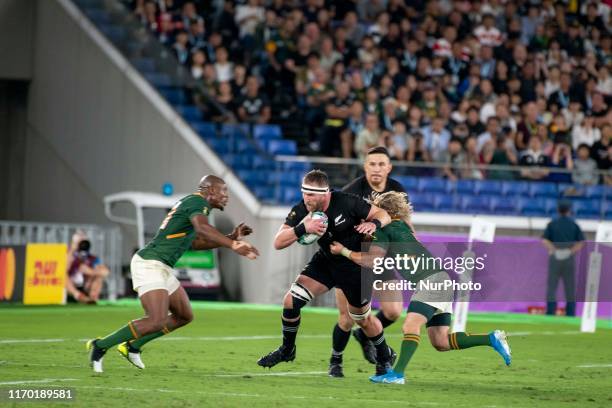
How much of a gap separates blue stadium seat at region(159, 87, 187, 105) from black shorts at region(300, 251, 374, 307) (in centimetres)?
1643

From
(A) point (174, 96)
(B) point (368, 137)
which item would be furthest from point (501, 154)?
(A) point (174, 96)

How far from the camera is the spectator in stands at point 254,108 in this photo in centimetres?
2870

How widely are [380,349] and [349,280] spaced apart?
2.33 ft

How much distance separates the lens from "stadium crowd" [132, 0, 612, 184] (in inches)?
1103

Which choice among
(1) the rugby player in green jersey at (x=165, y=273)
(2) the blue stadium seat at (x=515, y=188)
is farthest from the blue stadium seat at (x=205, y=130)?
(1) the rugby player in green jersey at (x=165, y=273)

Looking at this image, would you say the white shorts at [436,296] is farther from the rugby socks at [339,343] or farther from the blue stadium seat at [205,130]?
the blue stadium seat at [205,130]

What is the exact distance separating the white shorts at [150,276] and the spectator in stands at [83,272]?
1268 cm

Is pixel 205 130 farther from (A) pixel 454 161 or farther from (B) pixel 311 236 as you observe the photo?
(B) pixel 311 236

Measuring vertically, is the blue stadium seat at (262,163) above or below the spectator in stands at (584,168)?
below

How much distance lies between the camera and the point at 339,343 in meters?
13.6

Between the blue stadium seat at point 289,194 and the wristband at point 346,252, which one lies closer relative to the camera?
the wristband at point 346,252

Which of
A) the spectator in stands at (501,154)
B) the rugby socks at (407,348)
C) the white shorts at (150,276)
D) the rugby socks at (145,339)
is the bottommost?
the rugby socks at (145,339)

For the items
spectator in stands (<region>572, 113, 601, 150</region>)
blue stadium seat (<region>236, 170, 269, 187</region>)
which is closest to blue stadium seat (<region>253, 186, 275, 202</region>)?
blue stadium seat (<region>236, 170, 269, 187</region>)

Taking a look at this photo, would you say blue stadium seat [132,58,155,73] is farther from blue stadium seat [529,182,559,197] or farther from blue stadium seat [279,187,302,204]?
blue stadium seat [529,182,559,197]
